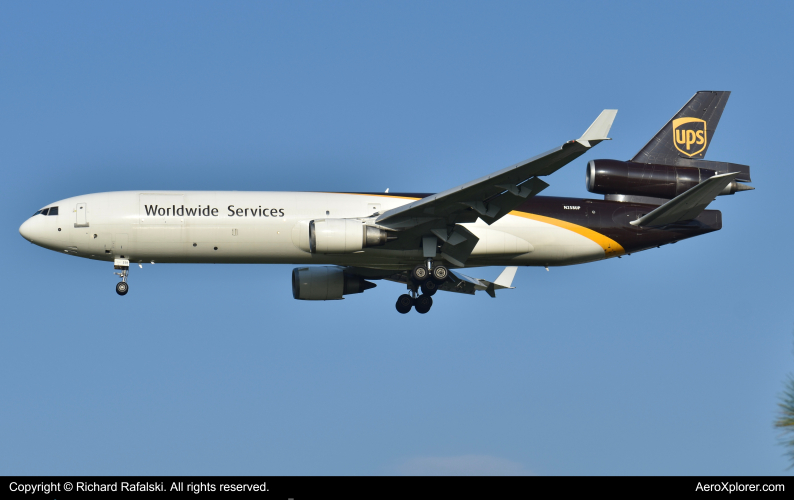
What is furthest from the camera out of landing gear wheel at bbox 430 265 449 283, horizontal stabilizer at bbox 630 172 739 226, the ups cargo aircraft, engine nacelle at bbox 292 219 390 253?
landing gear wheel at bbox 430 265 449 283

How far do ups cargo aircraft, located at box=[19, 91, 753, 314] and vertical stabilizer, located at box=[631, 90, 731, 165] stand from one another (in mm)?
63

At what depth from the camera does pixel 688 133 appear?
37.9 m

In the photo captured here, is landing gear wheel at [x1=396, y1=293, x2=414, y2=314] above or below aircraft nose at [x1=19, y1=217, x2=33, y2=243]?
below

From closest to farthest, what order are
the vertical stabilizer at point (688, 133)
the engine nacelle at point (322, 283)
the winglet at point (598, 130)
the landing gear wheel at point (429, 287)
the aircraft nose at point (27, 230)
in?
the winglet at point (598, 130) < the aircraft nose at point (27, 230) < the landing gear wheel at point (429, 287) < the engine nacelle at point (322, 283) < the vertical stabilizer at point (688, 133)

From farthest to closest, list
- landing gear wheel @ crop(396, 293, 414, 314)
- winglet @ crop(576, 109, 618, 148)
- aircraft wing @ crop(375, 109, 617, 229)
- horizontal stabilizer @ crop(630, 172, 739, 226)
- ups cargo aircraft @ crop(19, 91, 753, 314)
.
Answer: landing gear wheel @ crop(396, 293, 414, 314)
ups cargo aircraft @ crop(19, 91, 753, 314)
horizontal stabilizer @ crop(630, 172, 739, 226)
aircraft wing @ crop(375, 109, 617, 229)
winglet @ crop(576, 109, 618, 148)

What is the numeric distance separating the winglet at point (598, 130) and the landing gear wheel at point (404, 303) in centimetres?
1300

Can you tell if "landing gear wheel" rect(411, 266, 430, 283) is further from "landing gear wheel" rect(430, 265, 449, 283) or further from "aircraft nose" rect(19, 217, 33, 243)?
"aircraft nose" rect(19, 217, 33, 243)

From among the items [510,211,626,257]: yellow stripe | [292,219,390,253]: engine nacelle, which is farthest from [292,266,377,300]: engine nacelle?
[510,211,626,257]: yellow stripe

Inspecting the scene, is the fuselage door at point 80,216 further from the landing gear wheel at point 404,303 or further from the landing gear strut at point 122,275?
the landing gear wheel at point 404,303

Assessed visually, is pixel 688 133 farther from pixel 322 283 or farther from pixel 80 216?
pixel 80 216

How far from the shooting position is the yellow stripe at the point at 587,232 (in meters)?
35.5

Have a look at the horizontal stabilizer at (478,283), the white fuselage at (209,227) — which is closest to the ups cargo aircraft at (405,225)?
the white fuselage at (209,227)

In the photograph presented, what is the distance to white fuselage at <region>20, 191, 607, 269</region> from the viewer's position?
110 ft

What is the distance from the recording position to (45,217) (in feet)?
112
